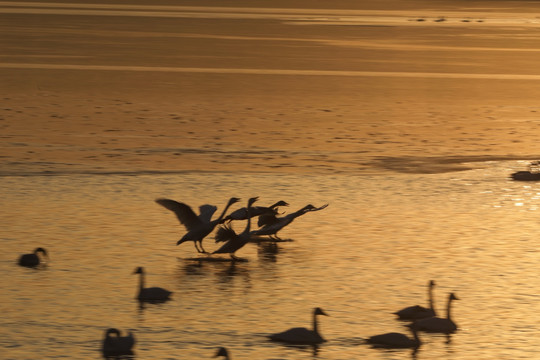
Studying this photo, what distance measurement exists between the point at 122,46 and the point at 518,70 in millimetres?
16161

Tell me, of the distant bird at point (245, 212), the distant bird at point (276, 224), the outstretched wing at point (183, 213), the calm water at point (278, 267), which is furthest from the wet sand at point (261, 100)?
the outstretched wing at point (183, 213)

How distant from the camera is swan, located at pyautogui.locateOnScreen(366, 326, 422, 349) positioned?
1219 centimetres

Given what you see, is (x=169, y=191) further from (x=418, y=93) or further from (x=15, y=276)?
(x=418, y=93)

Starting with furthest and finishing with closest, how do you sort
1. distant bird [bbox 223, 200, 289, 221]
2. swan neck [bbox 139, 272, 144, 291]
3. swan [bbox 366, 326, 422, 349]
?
1. distant bird [bbox 223, 200, 289, 221]
2. swan neck [bbox 139, 272, 144, 291]
3. swan [bbox 366, 326, 422, 349]

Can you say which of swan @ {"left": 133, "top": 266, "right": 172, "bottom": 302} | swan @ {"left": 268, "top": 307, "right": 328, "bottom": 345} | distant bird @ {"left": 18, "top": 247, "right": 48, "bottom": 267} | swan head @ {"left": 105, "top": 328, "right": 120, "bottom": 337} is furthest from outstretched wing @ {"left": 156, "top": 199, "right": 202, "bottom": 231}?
swan head @ {"left": 105, "top": 328, "right": 120, "bottom": 337}

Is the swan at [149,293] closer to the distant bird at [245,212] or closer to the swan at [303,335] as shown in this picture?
the swan at [303,335]

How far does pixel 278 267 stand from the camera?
15727 millimetres

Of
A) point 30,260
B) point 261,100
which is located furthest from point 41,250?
point 261,100

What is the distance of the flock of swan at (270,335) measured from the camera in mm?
11859

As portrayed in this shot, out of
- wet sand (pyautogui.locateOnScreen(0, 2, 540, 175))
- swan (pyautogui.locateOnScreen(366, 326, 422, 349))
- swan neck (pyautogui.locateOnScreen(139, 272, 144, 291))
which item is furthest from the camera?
wet sand (pyautogui.locateOnScreen(0, 2, 540, 175))

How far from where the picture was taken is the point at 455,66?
47.1 metres

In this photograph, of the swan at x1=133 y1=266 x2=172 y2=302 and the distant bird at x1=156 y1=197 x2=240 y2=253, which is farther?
the distant bird at x1=156 y1=197 x2=240 y2=253

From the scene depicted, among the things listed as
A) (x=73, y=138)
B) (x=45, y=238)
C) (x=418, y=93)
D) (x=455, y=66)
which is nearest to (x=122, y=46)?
(x=455, y=66)

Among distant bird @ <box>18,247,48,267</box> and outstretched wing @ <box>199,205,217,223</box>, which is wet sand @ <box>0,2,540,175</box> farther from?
distant bird @ <box>18,247,48,267</box>
